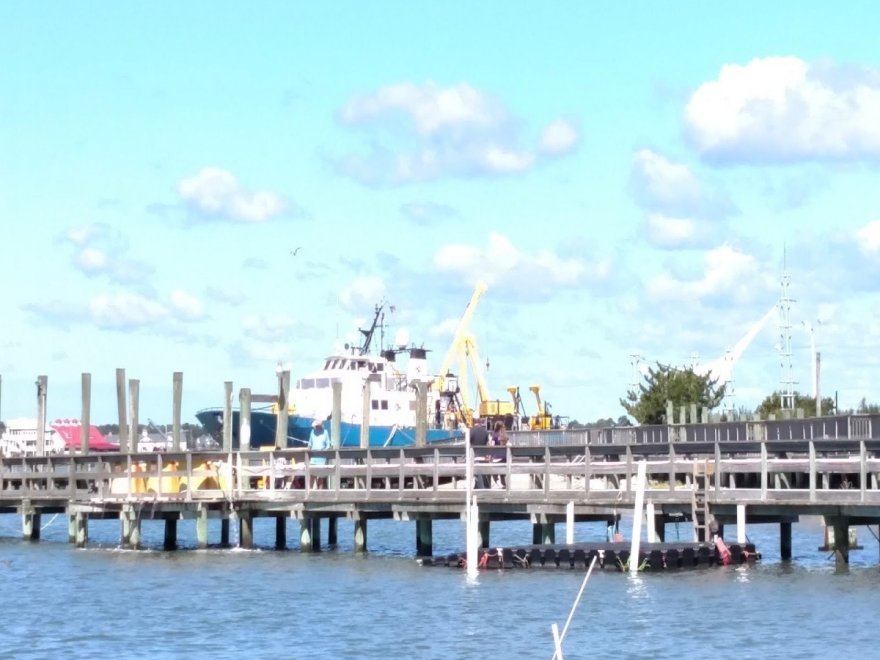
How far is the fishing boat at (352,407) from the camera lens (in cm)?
8631

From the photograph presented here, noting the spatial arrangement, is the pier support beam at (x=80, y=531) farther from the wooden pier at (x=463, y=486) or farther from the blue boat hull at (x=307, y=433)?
the blue boat hull at (x=307, y=433)

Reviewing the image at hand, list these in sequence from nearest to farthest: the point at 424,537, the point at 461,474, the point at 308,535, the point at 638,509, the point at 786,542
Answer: the point at 638,509 < the point at 786,542 < the point at 461,474 < the point at 424,537 < the point at 308,535

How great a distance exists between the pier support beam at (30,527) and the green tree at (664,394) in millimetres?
41252

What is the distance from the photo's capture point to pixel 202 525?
140 ft

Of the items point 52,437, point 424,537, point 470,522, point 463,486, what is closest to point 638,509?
point 470,522

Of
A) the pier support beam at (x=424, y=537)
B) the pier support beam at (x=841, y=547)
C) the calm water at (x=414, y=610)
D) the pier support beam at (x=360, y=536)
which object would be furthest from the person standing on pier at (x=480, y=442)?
the pier support beam at (x=841, y=547)

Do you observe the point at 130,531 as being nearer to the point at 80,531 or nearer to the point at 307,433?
the point at 80,531

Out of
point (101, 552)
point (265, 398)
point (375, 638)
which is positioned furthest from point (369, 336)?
point (375, 638)

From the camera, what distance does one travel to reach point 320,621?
29.0 m

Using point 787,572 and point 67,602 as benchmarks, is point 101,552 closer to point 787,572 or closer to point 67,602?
point 67,602

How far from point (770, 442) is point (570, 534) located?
4.60m

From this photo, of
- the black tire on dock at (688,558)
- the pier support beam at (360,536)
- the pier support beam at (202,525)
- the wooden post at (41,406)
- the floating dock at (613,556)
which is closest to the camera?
the floating dock at (613,556)

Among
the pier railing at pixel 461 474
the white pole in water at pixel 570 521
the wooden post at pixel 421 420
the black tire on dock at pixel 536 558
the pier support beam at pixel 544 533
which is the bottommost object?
the black tire on dock at pixel 536 558

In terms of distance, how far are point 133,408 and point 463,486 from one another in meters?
14.1
